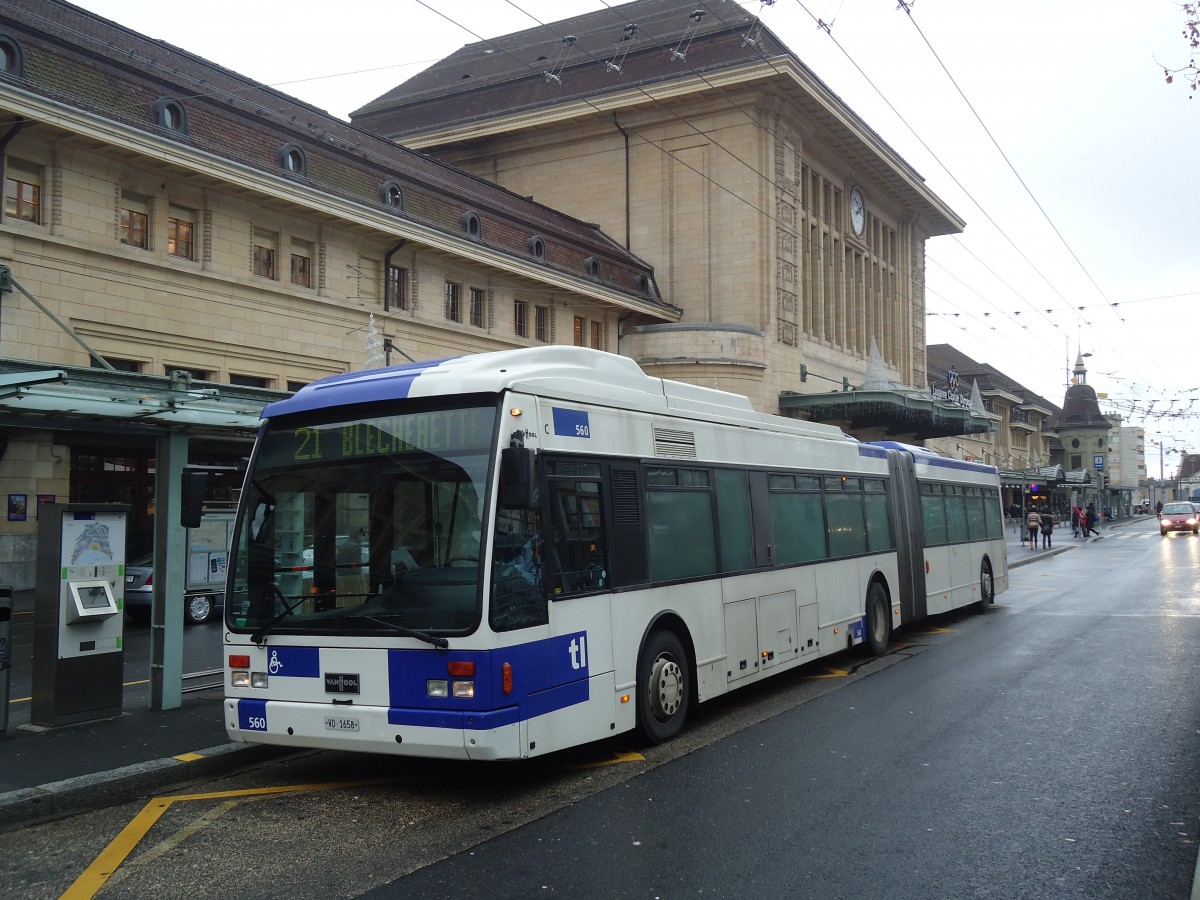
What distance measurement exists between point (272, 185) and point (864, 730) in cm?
2011

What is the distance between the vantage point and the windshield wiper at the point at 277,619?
7512mm

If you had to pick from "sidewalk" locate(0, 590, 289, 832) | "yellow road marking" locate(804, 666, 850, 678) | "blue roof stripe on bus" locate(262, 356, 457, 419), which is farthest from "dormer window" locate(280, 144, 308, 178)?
"blue roof stripe on bus" locate(262, 356, 457, 419)

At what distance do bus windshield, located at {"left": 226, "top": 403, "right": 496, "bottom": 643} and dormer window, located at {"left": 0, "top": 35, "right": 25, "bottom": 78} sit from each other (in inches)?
632

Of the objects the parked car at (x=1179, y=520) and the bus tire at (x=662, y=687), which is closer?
the bus tire at (x=662, y=687)

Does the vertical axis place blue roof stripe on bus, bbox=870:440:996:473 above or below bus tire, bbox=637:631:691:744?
above

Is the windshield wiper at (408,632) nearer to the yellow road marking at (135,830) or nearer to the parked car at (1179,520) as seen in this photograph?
the yellow road marking at (135,830)

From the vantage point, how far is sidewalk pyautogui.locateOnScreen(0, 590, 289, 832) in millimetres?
7043

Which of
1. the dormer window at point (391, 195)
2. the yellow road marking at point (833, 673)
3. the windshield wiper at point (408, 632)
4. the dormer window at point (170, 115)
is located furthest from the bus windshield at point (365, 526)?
the dormer window at point (391, 195)

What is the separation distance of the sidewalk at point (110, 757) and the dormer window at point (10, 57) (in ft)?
47.4

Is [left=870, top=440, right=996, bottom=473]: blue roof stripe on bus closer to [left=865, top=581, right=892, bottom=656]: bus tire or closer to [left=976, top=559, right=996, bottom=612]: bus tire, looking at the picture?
[left=976, top=559, right=996, bottom=612]: bus tire

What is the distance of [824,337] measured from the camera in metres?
47.9

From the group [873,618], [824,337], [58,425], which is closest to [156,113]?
[58,425]

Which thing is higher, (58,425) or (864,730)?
(58,425)

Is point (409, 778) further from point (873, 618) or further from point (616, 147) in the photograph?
point (616, 147)
